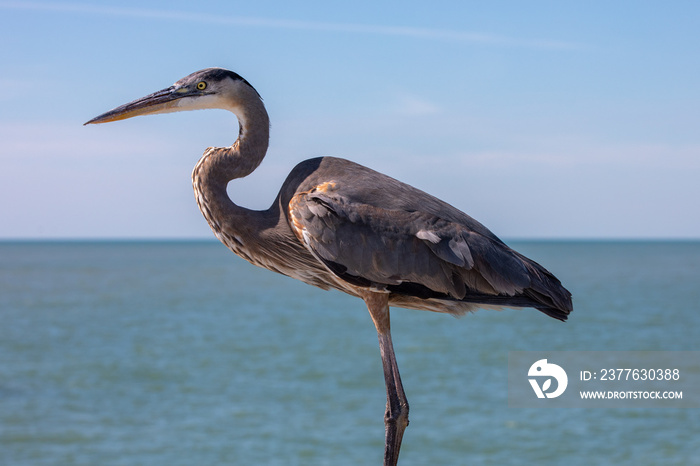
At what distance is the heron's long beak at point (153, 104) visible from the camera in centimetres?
479

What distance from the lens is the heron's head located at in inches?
189

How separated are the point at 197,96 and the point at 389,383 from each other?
2.14 meters

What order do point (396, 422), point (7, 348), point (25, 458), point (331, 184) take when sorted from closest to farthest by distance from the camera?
point (331, 184)
point (396, 422)
point (25, 458)
point (7, 348)

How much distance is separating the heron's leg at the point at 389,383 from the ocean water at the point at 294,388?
242 inches

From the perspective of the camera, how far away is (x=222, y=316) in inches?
2133

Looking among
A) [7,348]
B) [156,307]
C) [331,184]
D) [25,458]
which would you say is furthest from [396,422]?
[156,307]

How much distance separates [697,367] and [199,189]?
33427 mm

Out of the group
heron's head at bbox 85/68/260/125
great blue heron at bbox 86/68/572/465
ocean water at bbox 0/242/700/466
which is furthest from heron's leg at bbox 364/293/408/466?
ocean water at bbox 0/242/700/466

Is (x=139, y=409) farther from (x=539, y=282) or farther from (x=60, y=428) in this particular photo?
(x=539, y=282)

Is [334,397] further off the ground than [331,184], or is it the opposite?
[331,184]

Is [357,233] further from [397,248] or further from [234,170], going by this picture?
[234,170]

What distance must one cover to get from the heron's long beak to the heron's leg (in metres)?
1.69

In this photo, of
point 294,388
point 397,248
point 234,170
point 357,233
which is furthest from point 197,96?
point 294,388

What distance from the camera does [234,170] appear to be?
479 cm
